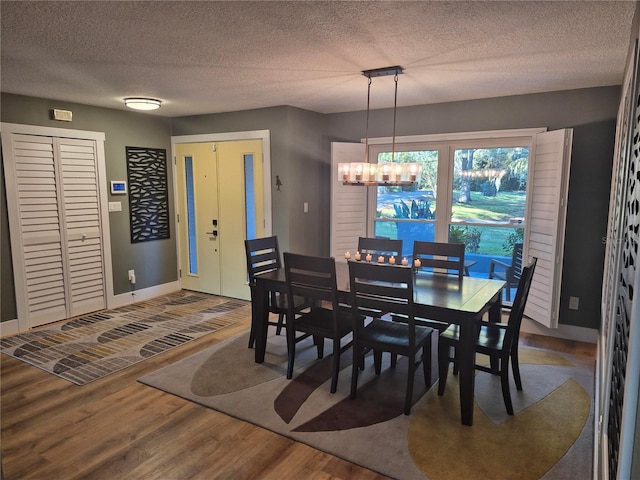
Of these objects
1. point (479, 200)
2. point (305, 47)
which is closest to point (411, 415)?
point (305, 47)

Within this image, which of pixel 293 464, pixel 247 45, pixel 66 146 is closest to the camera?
pixel 293 464

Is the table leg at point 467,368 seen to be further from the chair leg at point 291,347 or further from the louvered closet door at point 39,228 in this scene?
the louvered closet door at point 39,228

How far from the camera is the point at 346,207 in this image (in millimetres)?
5289

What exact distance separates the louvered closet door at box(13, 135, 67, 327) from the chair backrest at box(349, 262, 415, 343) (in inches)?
140

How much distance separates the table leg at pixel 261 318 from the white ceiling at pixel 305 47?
5.73 feet

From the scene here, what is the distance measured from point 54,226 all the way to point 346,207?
10.6 ft

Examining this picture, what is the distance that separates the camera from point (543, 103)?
13.8ft

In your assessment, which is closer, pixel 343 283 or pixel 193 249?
pixel 343 283

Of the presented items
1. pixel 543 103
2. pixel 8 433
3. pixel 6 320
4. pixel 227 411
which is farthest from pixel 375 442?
pixel 6 320

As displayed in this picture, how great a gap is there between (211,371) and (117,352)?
3.35 feet

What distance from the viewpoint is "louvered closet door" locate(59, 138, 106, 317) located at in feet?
15.5

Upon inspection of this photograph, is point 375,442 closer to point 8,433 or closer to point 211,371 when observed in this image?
point 211,371

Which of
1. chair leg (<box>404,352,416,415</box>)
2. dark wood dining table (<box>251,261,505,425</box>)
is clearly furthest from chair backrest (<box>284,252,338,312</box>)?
chair leg (<box>404,352,416,415</box>)

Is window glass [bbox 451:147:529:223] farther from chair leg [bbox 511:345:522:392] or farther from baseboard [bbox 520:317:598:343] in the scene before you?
chair leg [bbox 511:345:522:392]
